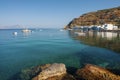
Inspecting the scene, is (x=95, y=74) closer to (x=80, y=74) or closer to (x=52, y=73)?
(x=80, y=74)

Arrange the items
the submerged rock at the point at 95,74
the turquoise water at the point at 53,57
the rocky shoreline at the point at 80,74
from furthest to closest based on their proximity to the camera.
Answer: the turquoise water at the point at 53,57, the rocky shoreline at the point at 80,74, the submerged rock at the point at 95,74

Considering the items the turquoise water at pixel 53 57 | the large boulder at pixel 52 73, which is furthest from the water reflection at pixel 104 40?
the large boulder at pixel 52 73

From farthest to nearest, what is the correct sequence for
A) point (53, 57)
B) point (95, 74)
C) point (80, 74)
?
point (53, 57), point (80, 74), point (95, 74)

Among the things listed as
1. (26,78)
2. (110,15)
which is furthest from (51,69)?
(110,15)

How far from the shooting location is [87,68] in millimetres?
18203

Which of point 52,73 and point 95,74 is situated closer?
point 95,74

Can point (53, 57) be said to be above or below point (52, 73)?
below

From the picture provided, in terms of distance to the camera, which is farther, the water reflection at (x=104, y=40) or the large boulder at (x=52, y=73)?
the water reflection at (x=104, y=40)

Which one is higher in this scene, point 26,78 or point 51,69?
point 51,69

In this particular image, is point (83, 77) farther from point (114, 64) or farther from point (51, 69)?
point (114, 64)

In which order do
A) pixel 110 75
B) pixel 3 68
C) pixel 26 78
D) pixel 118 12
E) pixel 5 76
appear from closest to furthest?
1. pixel 110 75
2. pixel 26 78
3. pixel 5 76
4. pixel 3 68
5. pixel 118 12

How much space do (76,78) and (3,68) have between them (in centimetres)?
1220

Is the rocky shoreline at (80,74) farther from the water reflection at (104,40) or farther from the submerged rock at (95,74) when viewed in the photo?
the water reflection at (104,40)

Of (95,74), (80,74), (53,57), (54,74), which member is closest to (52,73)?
(54,74)
